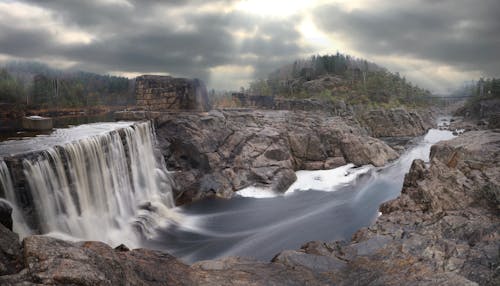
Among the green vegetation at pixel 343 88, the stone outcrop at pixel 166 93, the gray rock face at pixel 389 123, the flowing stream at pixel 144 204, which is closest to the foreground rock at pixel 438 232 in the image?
the flowing stream at pixel 144 204

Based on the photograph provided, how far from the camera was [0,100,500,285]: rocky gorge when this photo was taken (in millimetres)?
5566

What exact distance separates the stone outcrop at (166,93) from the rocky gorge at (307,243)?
171 centimetres

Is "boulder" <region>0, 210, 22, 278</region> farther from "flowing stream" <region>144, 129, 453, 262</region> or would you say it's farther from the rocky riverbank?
"flowing stream" <region>144, 129, 453, 262</region>

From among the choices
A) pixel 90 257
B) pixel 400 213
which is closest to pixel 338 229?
pixel 400 213

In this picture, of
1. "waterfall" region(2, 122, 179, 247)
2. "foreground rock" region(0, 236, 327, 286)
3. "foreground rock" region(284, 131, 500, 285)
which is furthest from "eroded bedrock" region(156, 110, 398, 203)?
"foreground rock" region(0, 236, 327, 286)

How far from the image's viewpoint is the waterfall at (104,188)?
1245 centimetres

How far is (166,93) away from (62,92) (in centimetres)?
6263

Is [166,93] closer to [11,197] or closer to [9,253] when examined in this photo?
[11,197]

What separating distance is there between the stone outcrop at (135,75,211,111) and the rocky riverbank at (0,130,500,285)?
18.7 metres

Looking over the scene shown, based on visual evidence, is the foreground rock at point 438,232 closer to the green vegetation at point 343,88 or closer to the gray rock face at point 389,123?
the gray rock face at point 389,123

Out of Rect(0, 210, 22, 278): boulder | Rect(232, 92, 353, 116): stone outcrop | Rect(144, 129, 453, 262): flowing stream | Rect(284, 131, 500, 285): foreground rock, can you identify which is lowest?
Rect(144, 129, 453, 262): flowing stream

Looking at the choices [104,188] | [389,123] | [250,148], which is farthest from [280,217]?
[389,123]

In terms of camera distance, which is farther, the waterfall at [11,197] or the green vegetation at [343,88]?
the green vegetation at [343,88]

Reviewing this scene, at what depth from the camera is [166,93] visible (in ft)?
87.9
